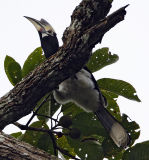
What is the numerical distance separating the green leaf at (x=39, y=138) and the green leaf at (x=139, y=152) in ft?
2.04

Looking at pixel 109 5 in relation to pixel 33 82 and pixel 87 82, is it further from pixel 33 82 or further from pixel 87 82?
pixel 87 82

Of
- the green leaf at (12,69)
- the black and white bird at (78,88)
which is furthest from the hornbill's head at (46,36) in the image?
the green leaf at (12,69)

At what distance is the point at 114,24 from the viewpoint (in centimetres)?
197

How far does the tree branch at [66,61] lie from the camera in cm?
205

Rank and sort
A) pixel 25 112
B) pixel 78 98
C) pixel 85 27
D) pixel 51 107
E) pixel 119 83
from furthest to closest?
pixel 78 98 → pixel 51 107 → pixel 119 83 → pixel 25 112 → pixel 85 27

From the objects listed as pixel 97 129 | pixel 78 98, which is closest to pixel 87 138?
pixel 97 129

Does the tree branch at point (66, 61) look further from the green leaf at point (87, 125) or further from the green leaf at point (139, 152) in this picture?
the green leaf at point (139, 152)

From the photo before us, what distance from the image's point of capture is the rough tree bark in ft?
6.72

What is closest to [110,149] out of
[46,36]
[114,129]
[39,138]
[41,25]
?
[114,129]

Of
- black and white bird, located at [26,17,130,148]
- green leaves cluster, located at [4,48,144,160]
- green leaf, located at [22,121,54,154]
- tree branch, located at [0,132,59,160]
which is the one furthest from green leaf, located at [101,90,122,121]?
tree branch, located at [0,132,59,160]

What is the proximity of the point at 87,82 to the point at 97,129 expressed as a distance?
778 mm

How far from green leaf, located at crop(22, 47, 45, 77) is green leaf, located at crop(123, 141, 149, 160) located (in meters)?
0.95

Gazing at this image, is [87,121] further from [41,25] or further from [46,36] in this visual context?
[41,25]

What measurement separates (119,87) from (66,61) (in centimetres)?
55
